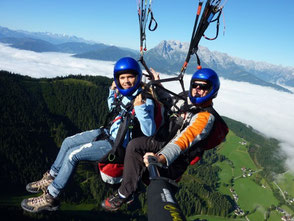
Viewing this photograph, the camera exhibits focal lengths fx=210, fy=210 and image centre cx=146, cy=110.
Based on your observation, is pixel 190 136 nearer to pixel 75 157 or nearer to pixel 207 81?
pixel 207 81

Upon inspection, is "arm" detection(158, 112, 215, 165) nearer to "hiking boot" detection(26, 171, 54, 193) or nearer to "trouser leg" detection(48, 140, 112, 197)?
"trouser leg" detection(48, 140, 112, 197)

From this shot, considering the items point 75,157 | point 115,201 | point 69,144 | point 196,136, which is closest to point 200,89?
point 196,136

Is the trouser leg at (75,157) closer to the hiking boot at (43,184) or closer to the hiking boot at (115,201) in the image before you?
the hiking boot at (43,184)

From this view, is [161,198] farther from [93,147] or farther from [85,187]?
[85,187]

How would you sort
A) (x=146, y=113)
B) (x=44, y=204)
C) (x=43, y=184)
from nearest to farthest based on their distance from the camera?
1. (x=146, y=113)
2. (x=44, y=204)
3. (x=43, y=184)

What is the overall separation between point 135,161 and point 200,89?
2.38 m

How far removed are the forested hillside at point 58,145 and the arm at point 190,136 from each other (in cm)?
3560

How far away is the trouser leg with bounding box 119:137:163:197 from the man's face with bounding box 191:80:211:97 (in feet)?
5.05

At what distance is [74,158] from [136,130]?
5.82 ft

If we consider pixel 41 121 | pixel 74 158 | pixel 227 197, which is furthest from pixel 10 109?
pixel 74 158

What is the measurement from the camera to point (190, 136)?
168 inches

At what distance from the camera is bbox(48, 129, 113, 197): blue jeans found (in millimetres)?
5426

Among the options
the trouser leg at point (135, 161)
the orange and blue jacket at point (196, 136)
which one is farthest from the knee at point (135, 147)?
the orange and blue jacket at point (196, 136)

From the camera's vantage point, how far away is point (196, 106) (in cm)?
517
